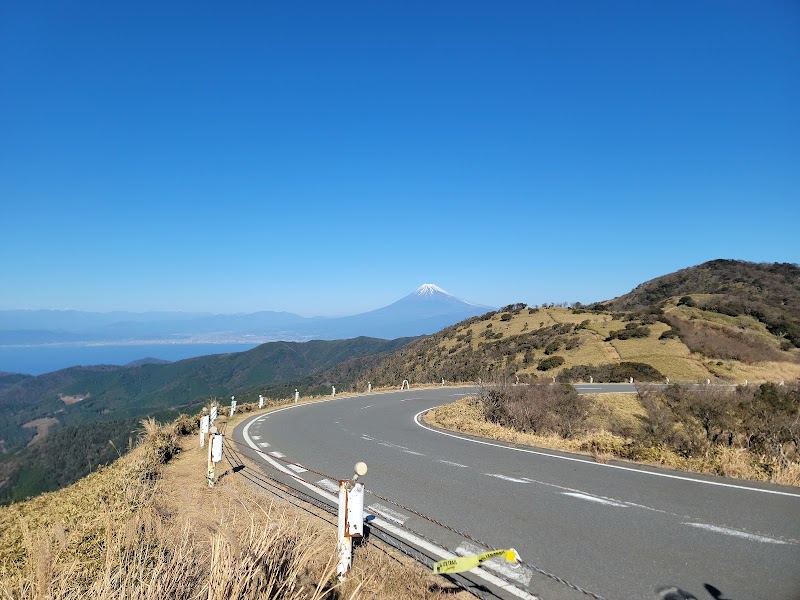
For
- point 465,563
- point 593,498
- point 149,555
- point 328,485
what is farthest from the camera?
point 328,485

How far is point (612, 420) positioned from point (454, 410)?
605 cm

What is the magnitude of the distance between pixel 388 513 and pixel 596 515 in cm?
249

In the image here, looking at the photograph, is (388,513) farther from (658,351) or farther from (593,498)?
(658,351)

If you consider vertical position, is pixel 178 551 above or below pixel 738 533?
above

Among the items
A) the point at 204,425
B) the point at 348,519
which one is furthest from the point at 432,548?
the point at 204,425

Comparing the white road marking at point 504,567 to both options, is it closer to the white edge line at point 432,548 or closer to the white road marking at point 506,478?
the white edge line at point 432,548

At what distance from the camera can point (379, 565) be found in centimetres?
434

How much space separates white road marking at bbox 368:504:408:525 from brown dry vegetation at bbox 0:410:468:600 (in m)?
0.80

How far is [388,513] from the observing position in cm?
629

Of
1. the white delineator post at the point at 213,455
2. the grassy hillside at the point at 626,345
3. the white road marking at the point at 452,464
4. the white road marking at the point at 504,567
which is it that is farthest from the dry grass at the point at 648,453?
the grassy hillside at the point at 626,345

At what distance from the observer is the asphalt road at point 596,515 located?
4.05m

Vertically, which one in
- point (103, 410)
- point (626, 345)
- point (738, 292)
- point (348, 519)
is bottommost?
point (103, 410)

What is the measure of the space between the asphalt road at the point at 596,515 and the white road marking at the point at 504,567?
27mm

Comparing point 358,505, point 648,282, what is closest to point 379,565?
point 358,505
